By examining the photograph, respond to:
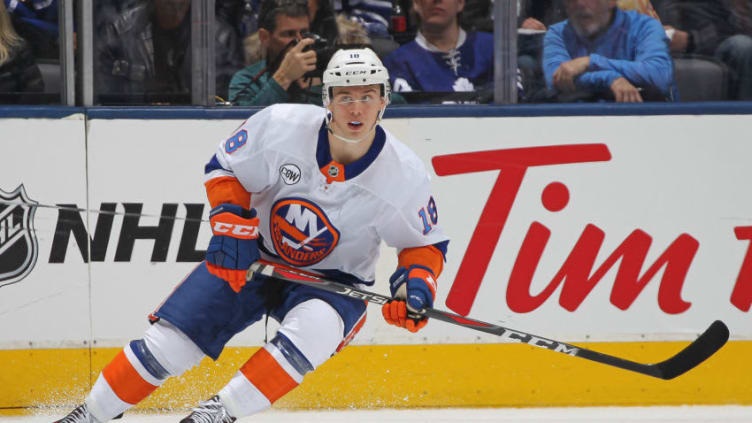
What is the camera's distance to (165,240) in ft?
11.7

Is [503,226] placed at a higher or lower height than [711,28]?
lower

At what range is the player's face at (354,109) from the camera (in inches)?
103

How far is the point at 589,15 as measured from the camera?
3619 millimetres

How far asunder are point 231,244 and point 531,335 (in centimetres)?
89

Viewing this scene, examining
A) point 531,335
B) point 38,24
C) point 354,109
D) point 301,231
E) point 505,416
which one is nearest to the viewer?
point 354,109

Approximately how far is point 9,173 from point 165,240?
0.54 metres

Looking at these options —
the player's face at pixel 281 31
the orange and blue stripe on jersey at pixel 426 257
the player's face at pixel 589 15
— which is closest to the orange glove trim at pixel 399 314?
the orange and blue stripe on jersey at pixel 426 257

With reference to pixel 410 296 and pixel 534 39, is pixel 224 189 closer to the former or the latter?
pixel 410 296

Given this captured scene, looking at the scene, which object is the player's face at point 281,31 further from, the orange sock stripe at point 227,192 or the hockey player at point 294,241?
the orange sock stripe at point 227,192

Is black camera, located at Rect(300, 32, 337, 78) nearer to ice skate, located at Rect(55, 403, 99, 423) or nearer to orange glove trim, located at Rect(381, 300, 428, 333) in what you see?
orange glove trim, located at Rect(381, 300, 428, 333)

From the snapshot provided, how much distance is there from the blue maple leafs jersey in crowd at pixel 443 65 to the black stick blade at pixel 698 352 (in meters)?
1.14

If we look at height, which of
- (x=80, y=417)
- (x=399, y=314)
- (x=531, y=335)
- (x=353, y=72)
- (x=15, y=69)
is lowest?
(x=80, y=417)

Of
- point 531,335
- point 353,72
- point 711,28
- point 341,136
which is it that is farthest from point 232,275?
point 711,28

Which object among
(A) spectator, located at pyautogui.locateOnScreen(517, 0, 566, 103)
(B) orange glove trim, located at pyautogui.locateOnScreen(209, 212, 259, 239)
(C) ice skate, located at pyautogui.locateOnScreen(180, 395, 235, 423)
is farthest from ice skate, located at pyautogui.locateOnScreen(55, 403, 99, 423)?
(A) spectator, located at pyautogui.locateOnScreen(517, 0, 566, 103)
